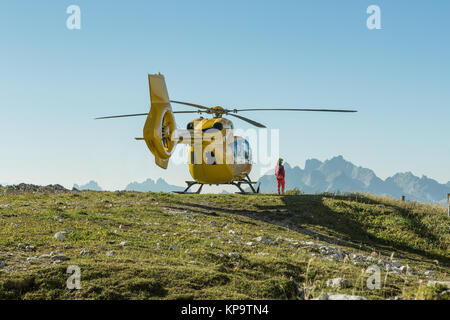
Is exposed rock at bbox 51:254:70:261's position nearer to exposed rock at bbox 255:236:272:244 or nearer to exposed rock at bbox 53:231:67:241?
exposed rock at bbox 53:231:67:241

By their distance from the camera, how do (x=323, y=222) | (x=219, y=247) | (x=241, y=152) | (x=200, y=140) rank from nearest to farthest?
(x=219, y=247), (x=323, y=222), (x=200, y=140), (x=241, y=152)

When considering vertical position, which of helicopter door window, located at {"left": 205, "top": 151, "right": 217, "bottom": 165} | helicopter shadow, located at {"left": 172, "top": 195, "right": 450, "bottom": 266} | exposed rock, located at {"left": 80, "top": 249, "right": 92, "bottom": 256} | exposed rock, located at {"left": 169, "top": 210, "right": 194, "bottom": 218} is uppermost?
helicopter door window, located at {"left": 205, "top": 151, "right": 217, "bottom": 165}

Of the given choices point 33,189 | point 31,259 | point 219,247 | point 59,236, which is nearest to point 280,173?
point 33,189

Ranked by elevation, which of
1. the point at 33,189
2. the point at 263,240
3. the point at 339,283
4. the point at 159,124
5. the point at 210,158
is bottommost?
the point at 263,240

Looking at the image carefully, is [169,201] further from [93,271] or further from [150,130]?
[93,271]

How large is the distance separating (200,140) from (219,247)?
36.7ft

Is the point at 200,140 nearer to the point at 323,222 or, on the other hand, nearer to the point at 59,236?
the point at 323,222

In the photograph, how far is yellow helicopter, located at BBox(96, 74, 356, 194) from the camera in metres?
17.3

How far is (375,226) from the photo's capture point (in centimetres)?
1916

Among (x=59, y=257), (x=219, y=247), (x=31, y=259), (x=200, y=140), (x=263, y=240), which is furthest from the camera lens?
(x=200, y=140)

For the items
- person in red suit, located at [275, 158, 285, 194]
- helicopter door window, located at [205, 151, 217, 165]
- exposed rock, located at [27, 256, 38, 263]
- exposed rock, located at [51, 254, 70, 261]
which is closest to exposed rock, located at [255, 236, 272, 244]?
exposed rock, located at [51, 254, 70, 261]

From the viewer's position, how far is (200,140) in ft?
69.9
